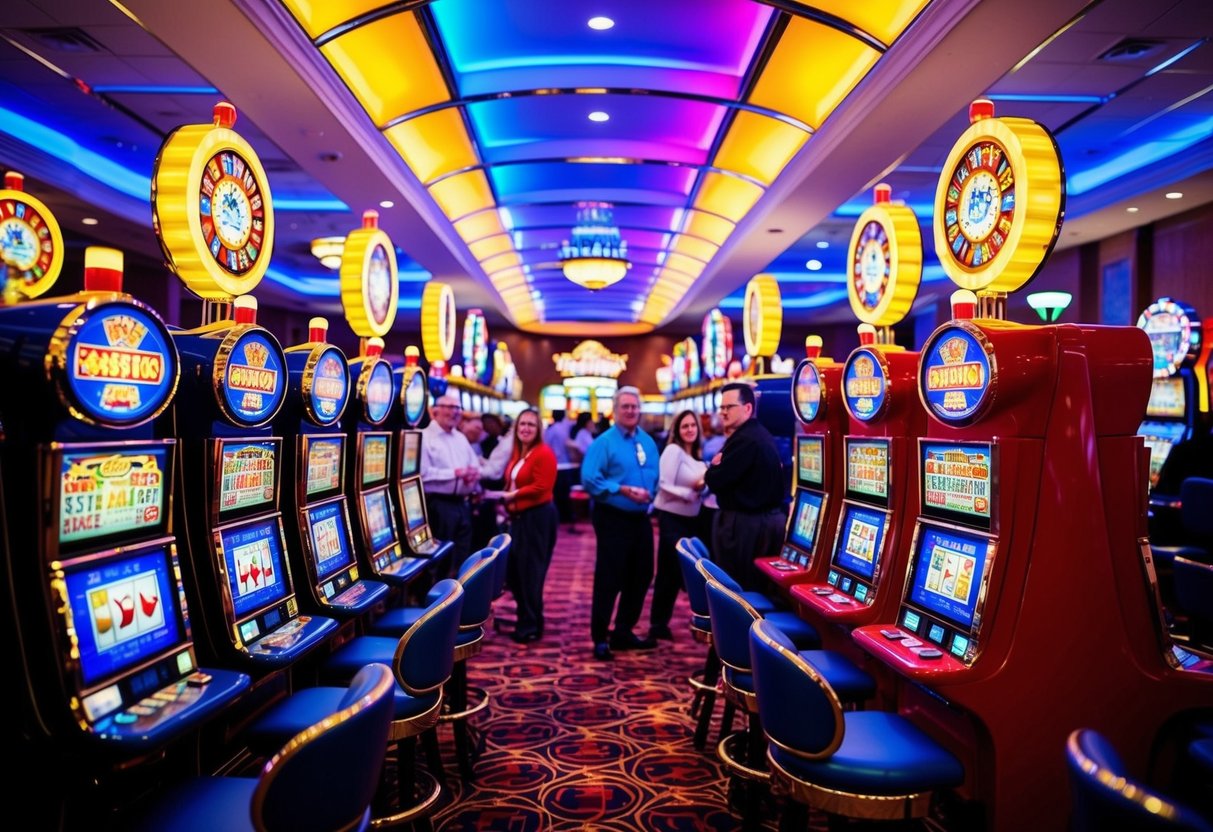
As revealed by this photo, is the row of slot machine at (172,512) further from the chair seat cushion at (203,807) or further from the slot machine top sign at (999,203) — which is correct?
the slot machine top sign at (999,203)

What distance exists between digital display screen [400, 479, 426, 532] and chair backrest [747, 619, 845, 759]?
98.8 inches

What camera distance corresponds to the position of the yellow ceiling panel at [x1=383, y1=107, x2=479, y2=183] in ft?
22.6

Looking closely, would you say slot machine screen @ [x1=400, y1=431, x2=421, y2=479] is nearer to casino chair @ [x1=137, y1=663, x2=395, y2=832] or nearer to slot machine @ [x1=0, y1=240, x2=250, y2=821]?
slot machine @ [x1=0, y1=240, x2=250, y2=821]

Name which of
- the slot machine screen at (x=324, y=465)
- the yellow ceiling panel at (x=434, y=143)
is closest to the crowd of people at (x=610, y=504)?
the slot machine screen at (x=324, y=465)

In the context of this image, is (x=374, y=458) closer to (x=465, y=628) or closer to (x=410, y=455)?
(x=410, y=455)

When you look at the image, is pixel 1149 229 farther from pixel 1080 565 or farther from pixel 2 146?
pixel 2 146

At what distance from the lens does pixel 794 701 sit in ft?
6.77

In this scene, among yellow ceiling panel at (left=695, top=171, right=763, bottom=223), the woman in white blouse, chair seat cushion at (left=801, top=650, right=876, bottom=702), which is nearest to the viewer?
chair seat cushion at (left=801, top=650, right=876, bottom=702)

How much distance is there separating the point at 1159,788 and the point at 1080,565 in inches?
27.2

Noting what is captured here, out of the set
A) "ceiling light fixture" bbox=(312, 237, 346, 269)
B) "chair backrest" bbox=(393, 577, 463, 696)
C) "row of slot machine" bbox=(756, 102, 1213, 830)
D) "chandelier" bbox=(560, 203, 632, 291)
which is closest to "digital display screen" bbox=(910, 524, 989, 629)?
"row of slot machine" bbox=(756, 102, 1213, 830)

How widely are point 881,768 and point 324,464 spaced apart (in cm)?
231

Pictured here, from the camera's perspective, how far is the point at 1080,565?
7.46 feet

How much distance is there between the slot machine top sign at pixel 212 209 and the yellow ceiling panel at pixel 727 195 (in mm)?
5613

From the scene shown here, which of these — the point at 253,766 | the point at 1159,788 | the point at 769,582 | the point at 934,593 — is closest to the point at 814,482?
the point at 769,582
